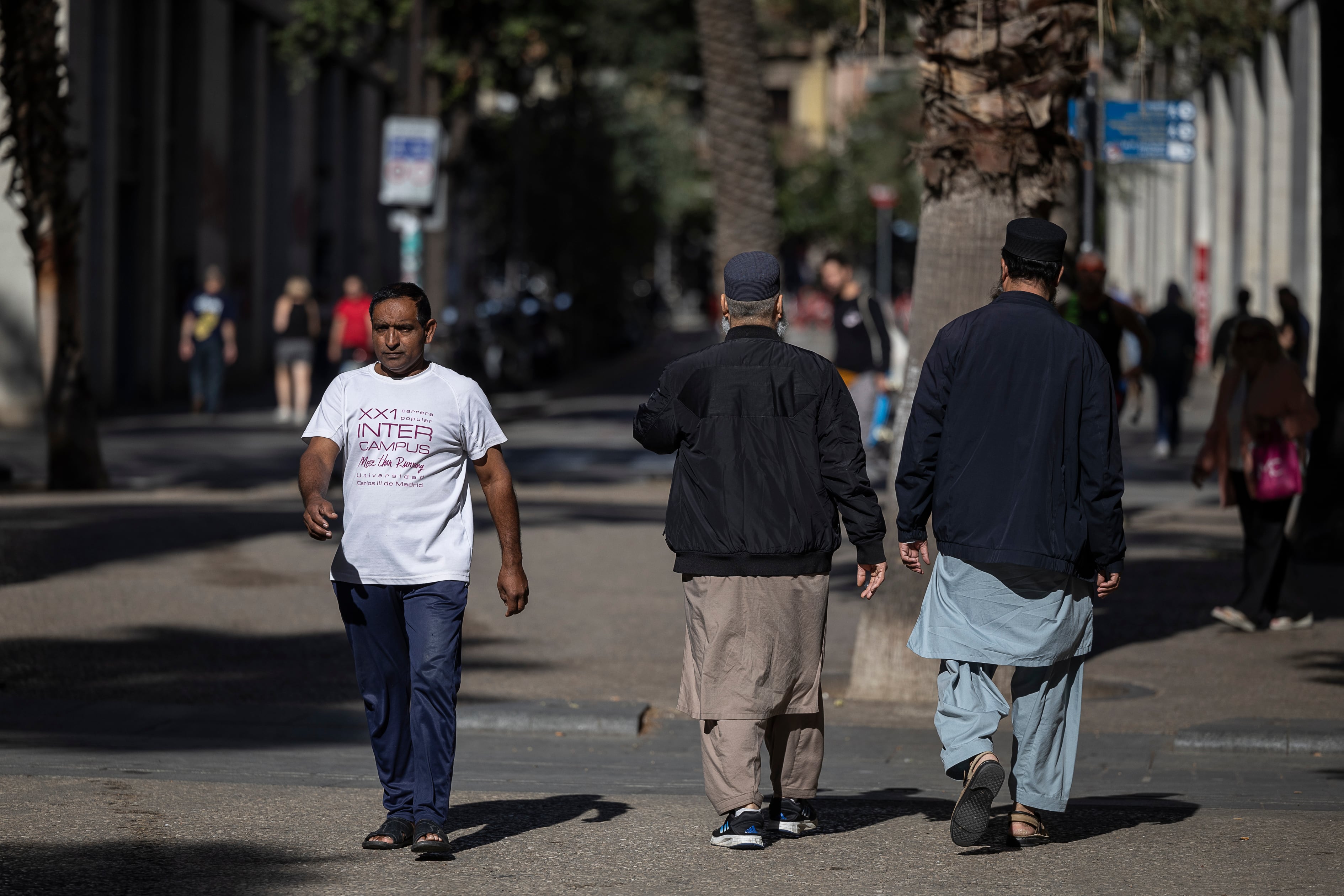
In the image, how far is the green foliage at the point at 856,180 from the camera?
52156 mm

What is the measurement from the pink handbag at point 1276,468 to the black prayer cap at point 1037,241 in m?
4.82

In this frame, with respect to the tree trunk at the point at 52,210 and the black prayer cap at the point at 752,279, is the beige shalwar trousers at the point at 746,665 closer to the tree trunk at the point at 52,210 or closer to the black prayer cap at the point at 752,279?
the black prayer cap at the point at 752,279

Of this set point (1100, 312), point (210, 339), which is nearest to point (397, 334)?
point (1100, 312)

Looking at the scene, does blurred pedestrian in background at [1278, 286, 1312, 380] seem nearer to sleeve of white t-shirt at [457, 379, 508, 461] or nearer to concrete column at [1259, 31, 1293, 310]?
sleeve of white t-shirt at [457, 379, 508, 461]

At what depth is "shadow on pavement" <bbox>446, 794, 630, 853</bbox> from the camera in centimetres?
593

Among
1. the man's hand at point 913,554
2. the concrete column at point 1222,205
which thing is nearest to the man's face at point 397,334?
the man's hand at point 913,554

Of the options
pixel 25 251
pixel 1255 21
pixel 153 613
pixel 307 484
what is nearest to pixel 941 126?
pixel 307 484

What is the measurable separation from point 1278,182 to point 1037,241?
1161 inches

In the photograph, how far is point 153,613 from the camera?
33.7 ft

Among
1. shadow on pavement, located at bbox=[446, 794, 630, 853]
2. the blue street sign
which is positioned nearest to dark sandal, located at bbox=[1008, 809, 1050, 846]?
shadow on pavement, located at bbox=[446, 794, 630, 853]

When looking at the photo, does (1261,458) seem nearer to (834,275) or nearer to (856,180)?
(834,275)

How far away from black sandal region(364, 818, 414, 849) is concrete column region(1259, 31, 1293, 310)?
2987 cm

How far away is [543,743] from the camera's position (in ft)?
25.8

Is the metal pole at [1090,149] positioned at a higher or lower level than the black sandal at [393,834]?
higher
